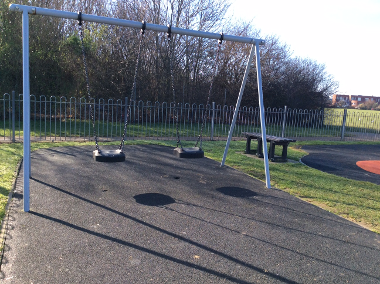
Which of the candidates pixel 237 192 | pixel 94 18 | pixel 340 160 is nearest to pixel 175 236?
pixel 237 192

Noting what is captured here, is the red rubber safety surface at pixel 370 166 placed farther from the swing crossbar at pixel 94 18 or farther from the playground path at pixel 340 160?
the swing crossbar at pixel 94 18

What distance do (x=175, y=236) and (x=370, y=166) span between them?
7.44m

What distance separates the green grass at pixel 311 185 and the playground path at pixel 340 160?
21.3 inches

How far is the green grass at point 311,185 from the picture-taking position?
5.17 meters

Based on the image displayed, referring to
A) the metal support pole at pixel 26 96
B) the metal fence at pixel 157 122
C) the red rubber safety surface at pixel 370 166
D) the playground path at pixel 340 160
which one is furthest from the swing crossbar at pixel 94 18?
the metal fence at pixel 157 122

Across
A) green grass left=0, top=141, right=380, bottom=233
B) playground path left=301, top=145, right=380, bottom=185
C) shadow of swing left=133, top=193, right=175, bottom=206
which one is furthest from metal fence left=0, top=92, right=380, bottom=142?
shadow of swing left=133, top=193, right=175, bottom=206

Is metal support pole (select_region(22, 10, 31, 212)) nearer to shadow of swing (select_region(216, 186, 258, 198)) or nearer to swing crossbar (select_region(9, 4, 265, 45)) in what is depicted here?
swing crossbar (select_region(9, 4, 265, 45))

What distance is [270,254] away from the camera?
3666 millimetres

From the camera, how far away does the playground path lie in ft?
26.7

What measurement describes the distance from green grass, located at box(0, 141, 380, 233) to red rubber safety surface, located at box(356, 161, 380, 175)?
5.55 feet

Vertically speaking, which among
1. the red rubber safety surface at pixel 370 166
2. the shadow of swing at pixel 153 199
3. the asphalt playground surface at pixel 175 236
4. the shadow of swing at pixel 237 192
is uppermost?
the red rubber safety surface at pixel 370 166

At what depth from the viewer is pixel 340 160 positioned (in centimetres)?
1023

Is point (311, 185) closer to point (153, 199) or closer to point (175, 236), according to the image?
point (153, 199)

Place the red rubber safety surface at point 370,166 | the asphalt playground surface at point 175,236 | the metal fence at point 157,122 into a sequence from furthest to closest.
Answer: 1. the metal fence at point 157,122
2. the red rubber safety surface at point 370,166
3. the asphalt playground surface at point 175,236
